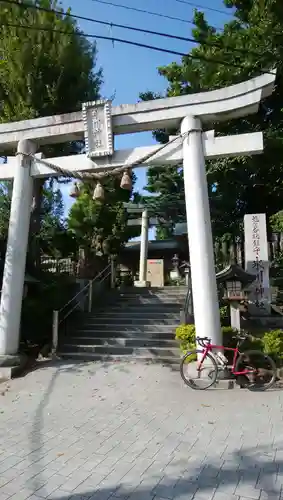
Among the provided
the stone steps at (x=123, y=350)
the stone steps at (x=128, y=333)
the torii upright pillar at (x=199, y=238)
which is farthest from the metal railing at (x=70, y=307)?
the torii upright pillar at (x=199, y=238)

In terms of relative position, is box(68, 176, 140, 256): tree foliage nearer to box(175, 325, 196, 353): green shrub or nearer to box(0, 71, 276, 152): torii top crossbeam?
box(0, 71, 276, 152): torii top crossbeam

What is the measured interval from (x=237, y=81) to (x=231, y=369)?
1107 cm

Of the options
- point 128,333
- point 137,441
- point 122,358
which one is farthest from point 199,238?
point 137,441

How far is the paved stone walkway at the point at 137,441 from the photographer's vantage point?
3305 millimetres

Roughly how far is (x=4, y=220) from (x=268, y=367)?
18.6m

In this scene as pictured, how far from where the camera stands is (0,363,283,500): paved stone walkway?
330cm

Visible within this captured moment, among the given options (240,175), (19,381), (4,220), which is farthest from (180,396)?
(4,220)

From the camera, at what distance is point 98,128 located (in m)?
8.15

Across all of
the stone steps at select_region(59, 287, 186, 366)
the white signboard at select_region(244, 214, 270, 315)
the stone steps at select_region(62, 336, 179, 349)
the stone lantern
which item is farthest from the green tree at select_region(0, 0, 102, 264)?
the white signboard at select_region(244, 214, 270, 315)

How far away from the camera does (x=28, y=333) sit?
934 centimetres

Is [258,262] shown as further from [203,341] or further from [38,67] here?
[38,67]

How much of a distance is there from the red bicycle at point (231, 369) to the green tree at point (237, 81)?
363 inches

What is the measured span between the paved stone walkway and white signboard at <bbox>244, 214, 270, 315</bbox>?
456 centimetres

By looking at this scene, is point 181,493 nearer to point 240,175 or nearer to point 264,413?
point 264,413
